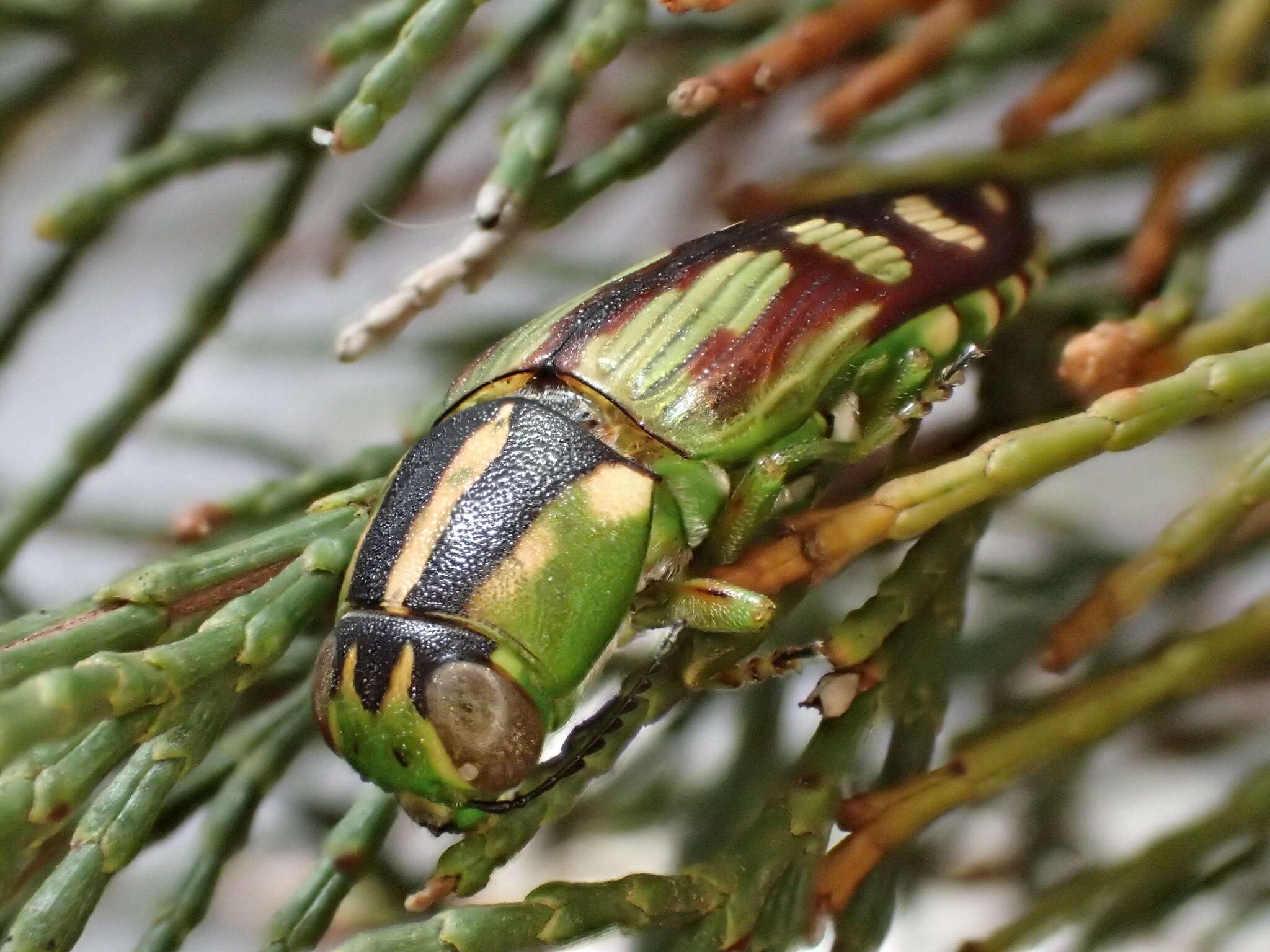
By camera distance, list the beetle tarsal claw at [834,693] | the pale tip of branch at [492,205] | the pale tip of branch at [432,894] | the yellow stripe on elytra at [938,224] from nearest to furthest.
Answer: the pale tip of branch at [432,894], the beetle tarsal claw at [834,693], the pale tip of branch at [492,205], the yellow stripe on elytra at [938,224]

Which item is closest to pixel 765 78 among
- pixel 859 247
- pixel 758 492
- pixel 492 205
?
pixel 859 247

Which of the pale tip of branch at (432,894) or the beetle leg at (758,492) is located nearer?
the pale tip of branch at (432,894)

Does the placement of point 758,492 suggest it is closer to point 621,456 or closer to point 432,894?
point 621,456

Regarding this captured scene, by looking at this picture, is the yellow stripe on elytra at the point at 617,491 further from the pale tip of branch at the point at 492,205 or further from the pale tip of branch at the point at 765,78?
the pale tip of branch at the point at 765,78

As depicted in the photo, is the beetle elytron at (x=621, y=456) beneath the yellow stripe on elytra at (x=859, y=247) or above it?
beneath

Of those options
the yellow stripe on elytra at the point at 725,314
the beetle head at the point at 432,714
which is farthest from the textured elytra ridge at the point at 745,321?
the beetle head at the point at 432,714

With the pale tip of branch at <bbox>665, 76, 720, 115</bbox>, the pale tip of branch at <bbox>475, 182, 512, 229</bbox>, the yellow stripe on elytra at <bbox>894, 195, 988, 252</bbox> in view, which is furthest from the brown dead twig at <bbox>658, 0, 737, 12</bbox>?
the yellow stripe on elytra at <bbox>894, 195, 988, 252</bbox>
